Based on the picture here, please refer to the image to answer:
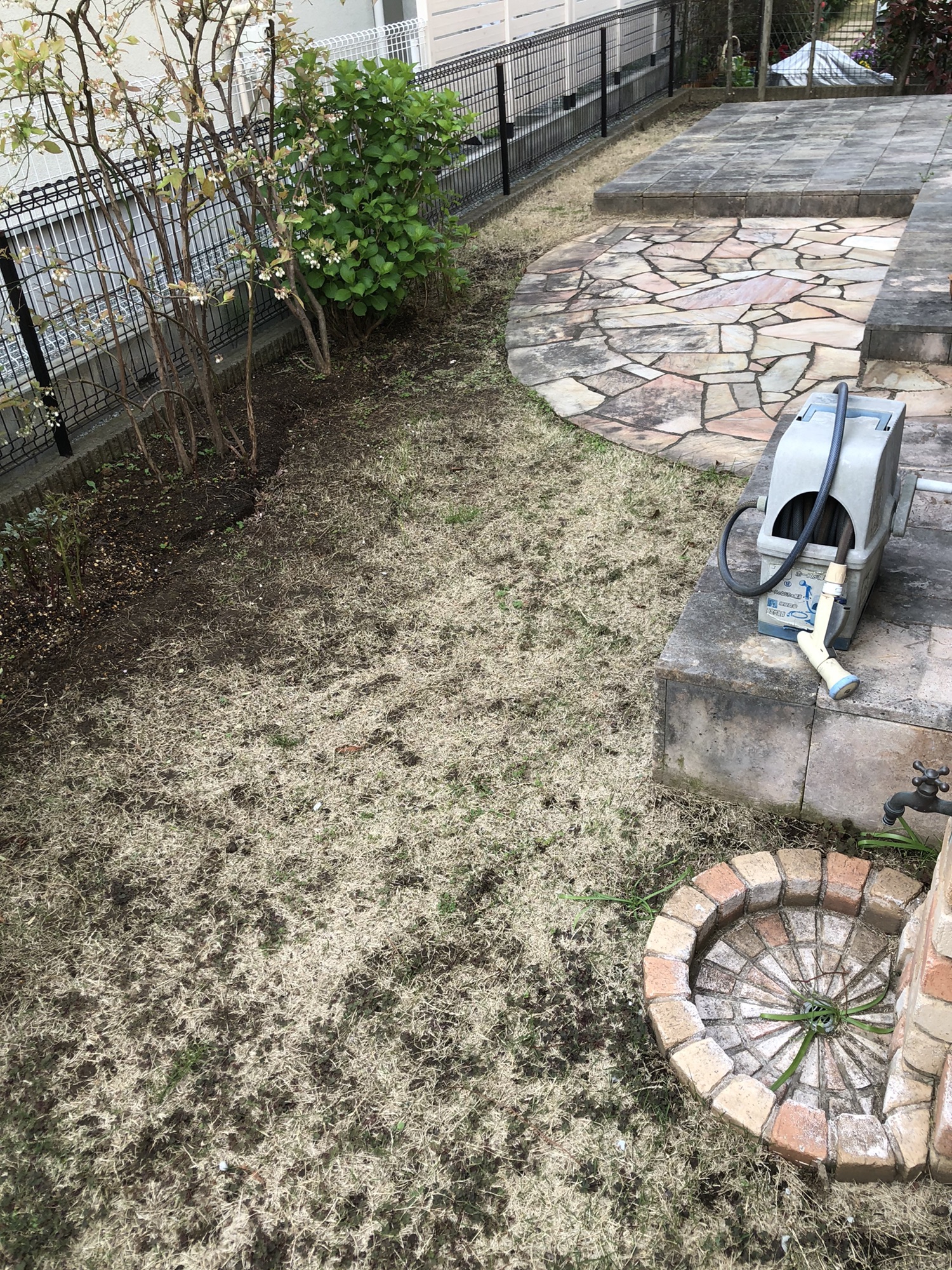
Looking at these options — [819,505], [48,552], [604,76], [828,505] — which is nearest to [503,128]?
[604,76]

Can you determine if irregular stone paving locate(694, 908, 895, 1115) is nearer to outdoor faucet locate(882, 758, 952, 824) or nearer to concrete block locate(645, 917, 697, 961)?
concrete block locate(645, 917, 697, 961)

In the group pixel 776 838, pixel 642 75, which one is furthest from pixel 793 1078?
pixel 642 75

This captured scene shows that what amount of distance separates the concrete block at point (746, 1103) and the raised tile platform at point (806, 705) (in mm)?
920

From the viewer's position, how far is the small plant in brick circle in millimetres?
2277

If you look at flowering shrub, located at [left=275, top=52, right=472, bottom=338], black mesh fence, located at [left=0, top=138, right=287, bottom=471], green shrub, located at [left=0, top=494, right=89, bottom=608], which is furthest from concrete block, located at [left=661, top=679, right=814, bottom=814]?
flowering shrub, located at [left=275, top=52, right=472, bottom=338]

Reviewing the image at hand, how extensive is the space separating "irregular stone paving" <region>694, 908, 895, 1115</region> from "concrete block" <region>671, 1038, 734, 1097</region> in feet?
0.15

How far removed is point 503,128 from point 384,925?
829 centimetres

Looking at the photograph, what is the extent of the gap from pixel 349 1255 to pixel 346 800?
4.42ft

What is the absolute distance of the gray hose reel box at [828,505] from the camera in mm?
2406

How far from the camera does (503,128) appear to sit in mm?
8891

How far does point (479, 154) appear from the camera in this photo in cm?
909

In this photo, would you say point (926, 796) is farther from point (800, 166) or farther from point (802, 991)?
point (800, 166)

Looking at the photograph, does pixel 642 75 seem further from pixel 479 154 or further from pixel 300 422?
pixel 300 422

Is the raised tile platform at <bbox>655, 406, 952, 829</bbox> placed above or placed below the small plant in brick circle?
above
